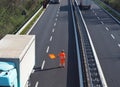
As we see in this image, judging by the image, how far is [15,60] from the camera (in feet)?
53.3

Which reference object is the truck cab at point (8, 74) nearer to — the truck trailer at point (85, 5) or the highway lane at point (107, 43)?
the highway lane at point (107, 43)

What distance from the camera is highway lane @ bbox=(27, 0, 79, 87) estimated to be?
72.3 ft

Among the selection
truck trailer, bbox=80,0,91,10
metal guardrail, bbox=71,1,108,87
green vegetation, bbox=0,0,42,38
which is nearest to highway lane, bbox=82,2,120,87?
metal guardrail, bbox=71,1,108,87

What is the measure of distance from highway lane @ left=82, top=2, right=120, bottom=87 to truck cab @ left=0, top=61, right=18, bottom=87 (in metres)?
7.83

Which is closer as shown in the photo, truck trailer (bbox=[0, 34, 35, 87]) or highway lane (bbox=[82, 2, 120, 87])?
truck trailer (bbox=[0, 34, 35, 87])

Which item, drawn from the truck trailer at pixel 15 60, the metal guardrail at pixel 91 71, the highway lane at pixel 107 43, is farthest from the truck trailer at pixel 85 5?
the truck trailer at pixel 15 60

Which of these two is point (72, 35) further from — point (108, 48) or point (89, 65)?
point (89, 65)

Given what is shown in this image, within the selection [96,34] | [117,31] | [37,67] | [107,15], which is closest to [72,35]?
[96,34]

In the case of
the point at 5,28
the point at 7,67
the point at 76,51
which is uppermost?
the point at 7,67

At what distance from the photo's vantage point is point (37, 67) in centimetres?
2498

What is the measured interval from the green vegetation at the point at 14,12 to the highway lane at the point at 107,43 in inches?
444

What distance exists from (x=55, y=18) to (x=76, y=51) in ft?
74.5

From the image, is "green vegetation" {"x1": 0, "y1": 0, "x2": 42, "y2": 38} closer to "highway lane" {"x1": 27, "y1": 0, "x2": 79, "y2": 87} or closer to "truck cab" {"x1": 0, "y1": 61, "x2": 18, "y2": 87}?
"highway lane" {"x1": 27, "y1": 0, "x2": 79, "y2": 87}

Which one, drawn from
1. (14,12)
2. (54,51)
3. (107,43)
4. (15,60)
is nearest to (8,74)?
(15,60)
